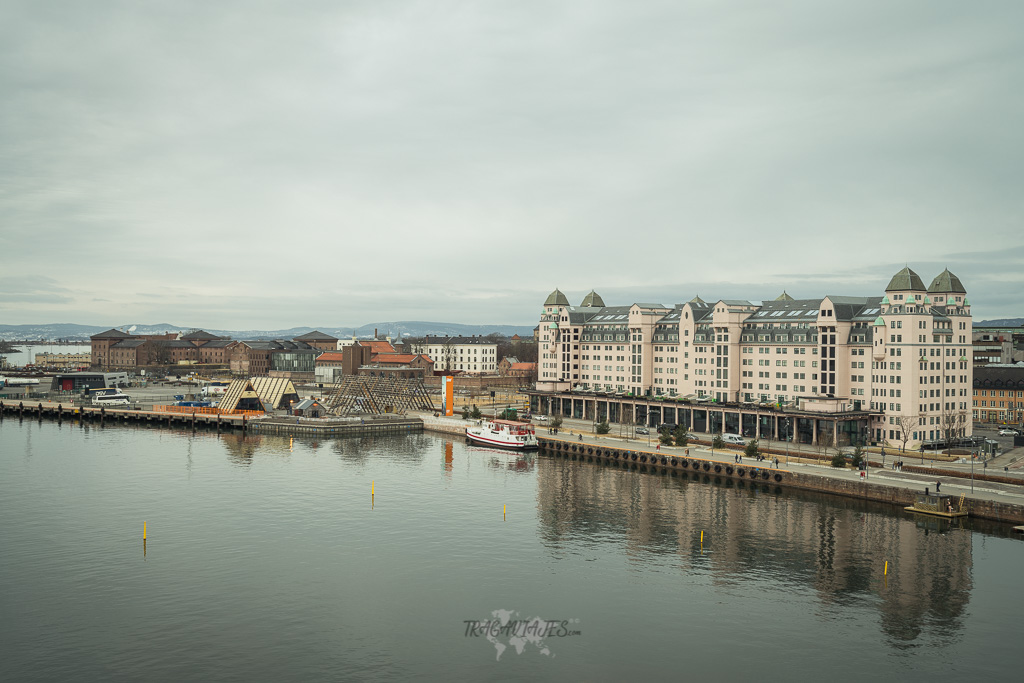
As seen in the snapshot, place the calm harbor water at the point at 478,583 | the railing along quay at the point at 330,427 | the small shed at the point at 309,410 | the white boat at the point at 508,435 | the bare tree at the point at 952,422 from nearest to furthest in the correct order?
the calm harbor water at the point at 478,583, the bare tree at the point at 952,422, the white boat at the point at 508,435, the railing along quay at the point at 330,427, the small shed at the point at 309,410

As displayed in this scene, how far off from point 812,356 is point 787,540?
51.5 meters

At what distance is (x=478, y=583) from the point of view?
1916 inches

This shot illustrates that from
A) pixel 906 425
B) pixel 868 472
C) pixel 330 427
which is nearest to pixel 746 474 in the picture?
pixel 868 472

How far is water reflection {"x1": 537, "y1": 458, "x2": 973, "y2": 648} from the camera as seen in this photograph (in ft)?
154

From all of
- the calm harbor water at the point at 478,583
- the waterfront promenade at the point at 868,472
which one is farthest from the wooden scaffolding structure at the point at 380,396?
the calm harbor water at the point at 478,583

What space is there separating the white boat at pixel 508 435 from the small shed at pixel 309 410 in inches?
1391

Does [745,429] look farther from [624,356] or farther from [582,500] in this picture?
[582,500]

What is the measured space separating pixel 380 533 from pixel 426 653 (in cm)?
2193

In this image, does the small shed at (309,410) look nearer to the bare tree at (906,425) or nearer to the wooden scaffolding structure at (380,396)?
the wooden scaffolding structure at (380,396)

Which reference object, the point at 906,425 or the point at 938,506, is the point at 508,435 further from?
the point at 938,506

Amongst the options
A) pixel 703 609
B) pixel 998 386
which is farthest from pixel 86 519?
pixel 998 386

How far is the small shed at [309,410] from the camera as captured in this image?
13975cm

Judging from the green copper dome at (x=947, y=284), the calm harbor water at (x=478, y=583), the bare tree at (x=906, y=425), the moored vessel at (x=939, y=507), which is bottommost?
the calm harbor water at (x=478, y=583)

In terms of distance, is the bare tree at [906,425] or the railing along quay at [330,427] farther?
the railing along quay at [330,427]
